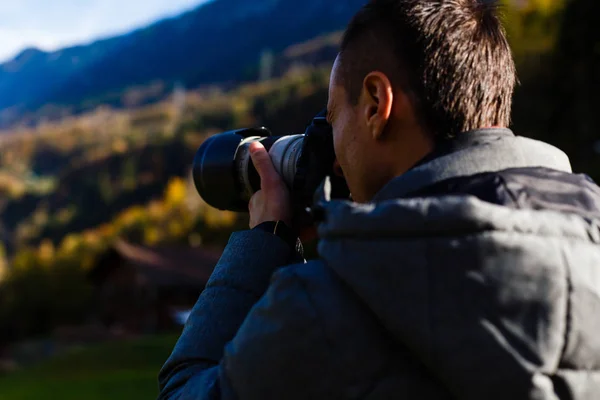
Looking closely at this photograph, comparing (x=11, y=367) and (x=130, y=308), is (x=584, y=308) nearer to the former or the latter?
(x=11, y=367)

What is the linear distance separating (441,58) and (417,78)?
47 mm

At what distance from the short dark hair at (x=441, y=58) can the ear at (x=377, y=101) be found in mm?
15

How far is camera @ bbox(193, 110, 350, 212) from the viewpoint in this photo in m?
1.53

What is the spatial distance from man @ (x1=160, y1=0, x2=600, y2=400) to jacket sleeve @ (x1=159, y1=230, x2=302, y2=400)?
3cm

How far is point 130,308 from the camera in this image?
38.4m

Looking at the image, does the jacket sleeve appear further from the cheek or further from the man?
the cheek

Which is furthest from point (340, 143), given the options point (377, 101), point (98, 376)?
point (98, 376)

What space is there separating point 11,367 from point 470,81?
33033 mm

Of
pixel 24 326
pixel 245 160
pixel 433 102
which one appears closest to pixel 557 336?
pixel 433 102

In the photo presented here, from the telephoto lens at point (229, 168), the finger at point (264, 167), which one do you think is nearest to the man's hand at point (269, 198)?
the finger at point (264, 167)

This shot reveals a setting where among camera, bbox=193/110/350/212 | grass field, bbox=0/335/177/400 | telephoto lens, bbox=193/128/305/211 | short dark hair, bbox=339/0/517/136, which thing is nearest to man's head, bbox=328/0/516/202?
short dark hair, bbox=339/0/517/136

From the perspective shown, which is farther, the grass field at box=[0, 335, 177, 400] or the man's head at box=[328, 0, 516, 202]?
the grass field at box=[0, 335, 177, 400]

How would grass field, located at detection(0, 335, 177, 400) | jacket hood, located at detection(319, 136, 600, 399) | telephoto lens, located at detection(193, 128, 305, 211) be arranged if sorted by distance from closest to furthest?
1. jacket hood, located at detection(319, 136, 600, 399)
2. telephoto lens, located at detection(193, 128, 305, 211)
3. grass field, located at detection(0, 335, 177, 400)

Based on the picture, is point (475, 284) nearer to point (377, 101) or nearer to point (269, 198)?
point (377, 101)
